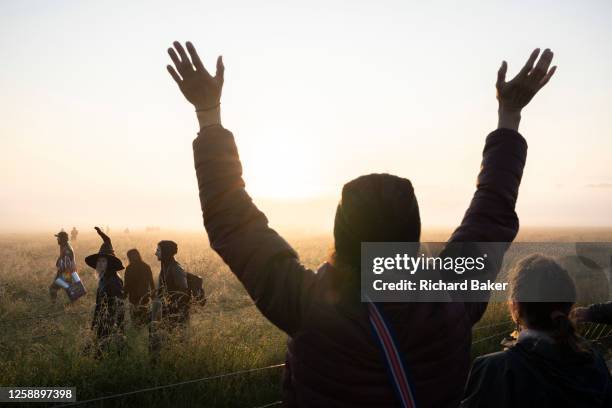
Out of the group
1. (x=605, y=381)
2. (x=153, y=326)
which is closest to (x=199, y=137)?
(x=605, y=381)

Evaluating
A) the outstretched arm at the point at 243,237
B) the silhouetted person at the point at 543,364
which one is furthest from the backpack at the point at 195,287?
the outstretched arm at the point at 243,237

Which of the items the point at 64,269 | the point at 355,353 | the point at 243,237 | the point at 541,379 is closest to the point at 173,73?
the point at 243,237

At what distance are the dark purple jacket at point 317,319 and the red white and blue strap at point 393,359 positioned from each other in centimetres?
2

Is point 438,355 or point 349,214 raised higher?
point 349,214

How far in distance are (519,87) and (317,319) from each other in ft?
3.54

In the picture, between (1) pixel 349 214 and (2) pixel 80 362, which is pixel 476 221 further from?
(2) pixel 80 362

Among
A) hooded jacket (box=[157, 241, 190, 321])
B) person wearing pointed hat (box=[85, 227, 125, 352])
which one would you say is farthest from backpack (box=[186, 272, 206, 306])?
person wearing pointed hat (box=[85, 227, 125, 352])

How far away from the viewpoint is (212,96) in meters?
1.42

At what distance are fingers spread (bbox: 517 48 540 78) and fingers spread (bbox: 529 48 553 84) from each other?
A: 0.02 m

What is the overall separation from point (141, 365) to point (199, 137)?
15.4ft

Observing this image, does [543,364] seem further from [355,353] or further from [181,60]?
[181,60]

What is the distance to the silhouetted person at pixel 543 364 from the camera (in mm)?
1986

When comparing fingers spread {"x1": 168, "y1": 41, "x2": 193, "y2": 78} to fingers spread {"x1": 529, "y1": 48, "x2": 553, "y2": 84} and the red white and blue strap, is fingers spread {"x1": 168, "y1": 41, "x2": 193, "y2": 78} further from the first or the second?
fingers spread {"x1": 529, "y1": 48, "x2": 553, "y2": 84}

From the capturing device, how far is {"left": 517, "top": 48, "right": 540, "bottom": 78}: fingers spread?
62.2 inches
